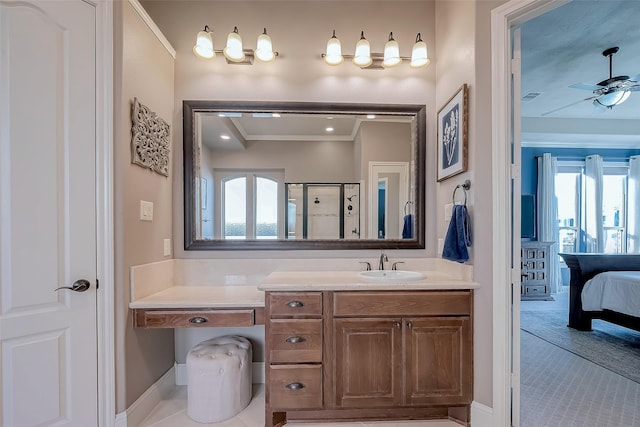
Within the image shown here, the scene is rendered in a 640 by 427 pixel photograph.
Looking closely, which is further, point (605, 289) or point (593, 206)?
point (593, 206)

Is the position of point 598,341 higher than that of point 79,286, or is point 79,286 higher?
point 79,286

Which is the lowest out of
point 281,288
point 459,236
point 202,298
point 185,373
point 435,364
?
point 185,373

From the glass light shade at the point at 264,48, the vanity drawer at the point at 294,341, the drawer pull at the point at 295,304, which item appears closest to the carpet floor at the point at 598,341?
the vanity drawer at the point at 294,341

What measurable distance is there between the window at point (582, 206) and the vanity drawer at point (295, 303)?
5922mm

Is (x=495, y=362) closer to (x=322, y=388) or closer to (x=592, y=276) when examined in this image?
(x=322, y=388)

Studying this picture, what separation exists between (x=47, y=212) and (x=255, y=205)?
4.08ft

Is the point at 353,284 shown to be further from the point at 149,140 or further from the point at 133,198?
the point at 149,140

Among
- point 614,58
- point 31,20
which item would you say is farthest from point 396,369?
point 614,58

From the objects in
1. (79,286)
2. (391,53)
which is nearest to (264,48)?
(391,53)

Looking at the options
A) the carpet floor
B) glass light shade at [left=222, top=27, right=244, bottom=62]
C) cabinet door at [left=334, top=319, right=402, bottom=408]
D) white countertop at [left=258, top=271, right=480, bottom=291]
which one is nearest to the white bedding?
the carpet floor

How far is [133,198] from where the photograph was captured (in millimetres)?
1882

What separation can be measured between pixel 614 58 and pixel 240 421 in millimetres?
4807

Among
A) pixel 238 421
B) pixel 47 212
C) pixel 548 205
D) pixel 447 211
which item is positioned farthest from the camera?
pixel 548 205

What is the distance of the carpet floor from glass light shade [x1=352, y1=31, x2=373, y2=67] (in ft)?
10.8
